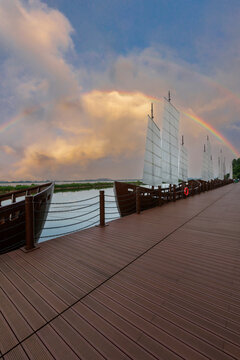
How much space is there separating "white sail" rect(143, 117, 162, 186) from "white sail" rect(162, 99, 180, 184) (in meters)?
1.16

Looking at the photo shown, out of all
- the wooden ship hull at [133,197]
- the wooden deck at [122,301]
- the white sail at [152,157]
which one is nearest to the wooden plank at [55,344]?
the wooden deck at [122,301]

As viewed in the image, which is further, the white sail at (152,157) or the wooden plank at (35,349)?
the white sail at (152,157)

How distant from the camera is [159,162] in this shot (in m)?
12.5

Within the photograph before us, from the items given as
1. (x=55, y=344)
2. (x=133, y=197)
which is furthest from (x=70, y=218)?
(x=133, y=197)

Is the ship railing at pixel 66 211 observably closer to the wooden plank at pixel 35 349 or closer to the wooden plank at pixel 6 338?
the wooden plank at pixel 6 338

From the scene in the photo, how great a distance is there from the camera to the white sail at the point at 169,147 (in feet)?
44.3

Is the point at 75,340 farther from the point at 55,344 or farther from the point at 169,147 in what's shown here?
the point at 169,147

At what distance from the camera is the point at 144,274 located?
227 centimetres

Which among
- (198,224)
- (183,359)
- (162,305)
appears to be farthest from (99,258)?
(198,224)

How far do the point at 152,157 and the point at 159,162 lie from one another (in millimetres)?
1009

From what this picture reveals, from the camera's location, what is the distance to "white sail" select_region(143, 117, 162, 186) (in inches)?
443

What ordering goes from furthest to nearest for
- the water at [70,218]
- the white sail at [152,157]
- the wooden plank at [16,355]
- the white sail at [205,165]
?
1. the white sail at [205,165]
2. the white sail at [152,157]
3. the water at [70,218]
4. the wooden plank at [16,355]

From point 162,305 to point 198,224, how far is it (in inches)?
138

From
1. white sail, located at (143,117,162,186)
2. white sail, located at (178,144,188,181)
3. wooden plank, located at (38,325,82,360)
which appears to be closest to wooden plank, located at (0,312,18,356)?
wooden plank, located at (38,325,82,360)
